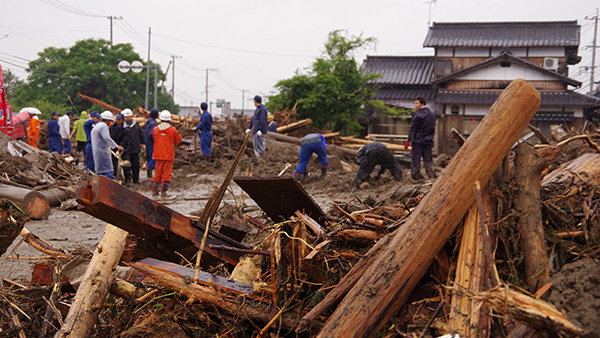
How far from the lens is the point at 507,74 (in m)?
28.1

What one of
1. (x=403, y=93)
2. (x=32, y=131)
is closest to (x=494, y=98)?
(x=403, y=93)

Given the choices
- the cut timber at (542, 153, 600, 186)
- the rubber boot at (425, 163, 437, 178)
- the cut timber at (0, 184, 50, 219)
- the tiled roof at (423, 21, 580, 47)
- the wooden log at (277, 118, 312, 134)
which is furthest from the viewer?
the tiled roof at (423, 21, 580, 47)

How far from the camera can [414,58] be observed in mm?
33156

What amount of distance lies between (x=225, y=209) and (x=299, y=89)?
1987 centimetres

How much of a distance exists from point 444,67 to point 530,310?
3018 centimetres

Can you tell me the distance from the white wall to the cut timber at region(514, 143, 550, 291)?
88.3ft

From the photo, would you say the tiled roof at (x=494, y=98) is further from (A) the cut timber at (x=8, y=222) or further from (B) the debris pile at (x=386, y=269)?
(A) the cut timber at (x=8, y=222)

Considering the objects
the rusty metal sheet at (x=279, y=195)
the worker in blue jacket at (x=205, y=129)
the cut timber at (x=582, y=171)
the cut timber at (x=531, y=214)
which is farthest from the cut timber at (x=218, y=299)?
the worker in blue jacket at (x=205, y=129)

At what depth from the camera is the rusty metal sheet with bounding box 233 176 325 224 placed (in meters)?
3.70

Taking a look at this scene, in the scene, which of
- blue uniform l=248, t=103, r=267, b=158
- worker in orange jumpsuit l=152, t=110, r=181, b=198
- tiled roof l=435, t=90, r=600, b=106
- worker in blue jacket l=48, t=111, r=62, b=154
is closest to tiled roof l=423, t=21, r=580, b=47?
tiled roof l=435, t=90, r=600, b=106

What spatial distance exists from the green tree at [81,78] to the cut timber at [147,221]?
47.2 metres

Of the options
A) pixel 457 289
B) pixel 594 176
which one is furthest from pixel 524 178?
pixel 594 176

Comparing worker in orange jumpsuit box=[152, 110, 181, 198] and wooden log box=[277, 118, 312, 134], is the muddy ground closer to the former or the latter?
worker in orange jumpsuit box=[152, 110, 181, 198]

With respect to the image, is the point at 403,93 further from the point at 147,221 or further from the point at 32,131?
the point at 147,221
